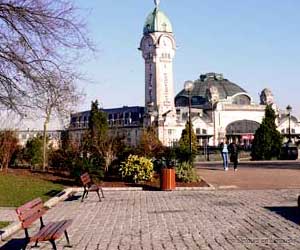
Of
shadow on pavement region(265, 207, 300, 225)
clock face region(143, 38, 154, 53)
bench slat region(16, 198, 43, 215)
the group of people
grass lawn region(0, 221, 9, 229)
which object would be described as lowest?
grass lawn region(0, 221, 9, 229)

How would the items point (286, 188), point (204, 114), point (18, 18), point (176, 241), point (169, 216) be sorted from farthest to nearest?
point (204, 114) < point (286, 188) < point (169, 216) < point (18, 18) < point (176, 241)

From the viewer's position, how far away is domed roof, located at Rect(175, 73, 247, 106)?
138m

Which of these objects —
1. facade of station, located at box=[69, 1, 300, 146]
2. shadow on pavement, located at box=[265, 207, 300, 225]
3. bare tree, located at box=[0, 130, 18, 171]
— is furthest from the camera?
facade of station, located at box=[69, 1, 300, 146]

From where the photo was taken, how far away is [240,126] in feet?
438

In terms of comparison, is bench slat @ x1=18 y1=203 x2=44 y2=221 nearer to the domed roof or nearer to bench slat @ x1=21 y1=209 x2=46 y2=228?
bench slat @ x1=21 y1=209 x2=46 y2=228

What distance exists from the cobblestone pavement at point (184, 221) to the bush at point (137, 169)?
375cm

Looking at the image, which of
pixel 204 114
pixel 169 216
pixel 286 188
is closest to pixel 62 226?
pixel 169 216

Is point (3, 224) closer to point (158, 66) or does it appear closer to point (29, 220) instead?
point (29, 220)

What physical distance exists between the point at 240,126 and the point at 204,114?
8.01 metres

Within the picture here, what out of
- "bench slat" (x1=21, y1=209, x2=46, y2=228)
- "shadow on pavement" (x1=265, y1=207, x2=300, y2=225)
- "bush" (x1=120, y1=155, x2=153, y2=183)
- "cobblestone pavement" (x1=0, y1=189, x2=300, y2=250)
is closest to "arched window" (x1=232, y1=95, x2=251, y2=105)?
"bush" (x1=120, y1=155, x2=153, y2=183)

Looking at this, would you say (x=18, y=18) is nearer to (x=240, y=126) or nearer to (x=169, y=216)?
(x=169, y=216)

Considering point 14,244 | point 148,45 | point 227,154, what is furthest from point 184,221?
point 148,45

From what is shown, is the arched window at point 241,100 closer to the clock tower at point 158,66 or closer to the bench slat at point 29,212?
the clock tower at point 158,66

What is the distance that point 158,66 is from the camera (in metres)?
118
